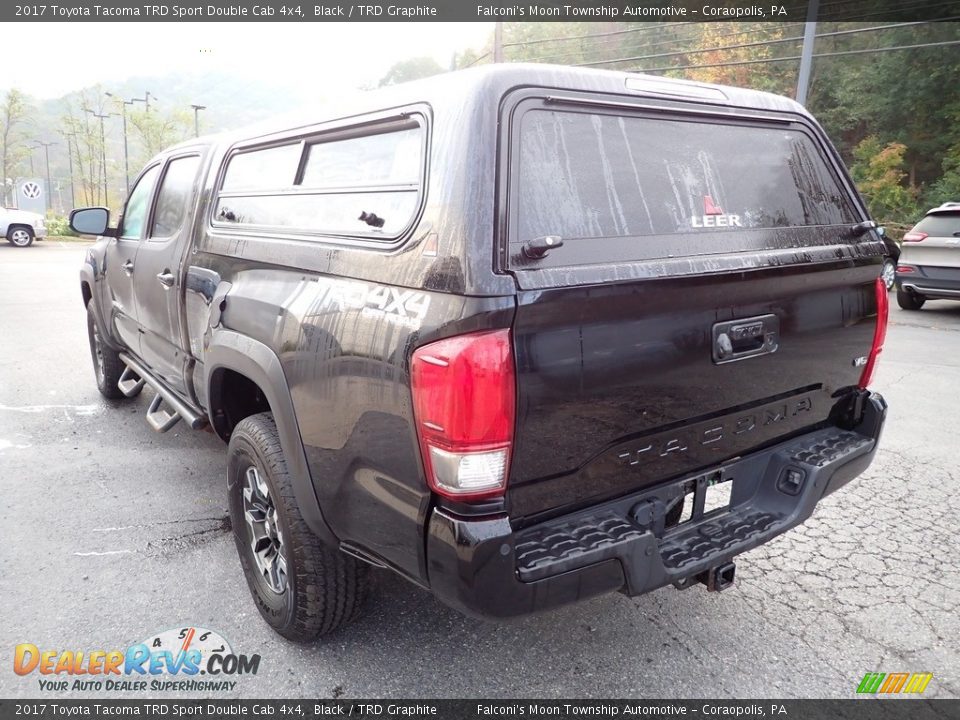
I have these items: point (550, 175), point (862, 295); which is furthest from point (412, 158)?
point (862, 295)

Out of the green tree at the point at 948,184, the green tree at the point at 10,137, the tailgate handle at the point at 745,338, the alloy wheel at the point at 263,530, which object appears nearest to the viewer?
the tailgate handle at the point at 745,338

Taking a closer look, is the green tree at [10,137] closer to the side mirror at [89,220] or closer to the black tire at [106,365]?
the black tire at [106,365]


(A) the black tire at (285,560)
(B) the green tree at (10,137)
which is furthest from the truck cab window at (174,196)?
(B) the green tree at (10,137)

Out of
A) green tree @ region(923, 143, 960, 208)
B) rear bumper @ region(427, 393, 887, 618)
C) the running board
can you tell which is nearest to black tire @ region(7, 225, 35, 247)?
the running board

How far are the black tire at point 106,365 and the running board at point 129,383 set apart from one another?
8 centimetres

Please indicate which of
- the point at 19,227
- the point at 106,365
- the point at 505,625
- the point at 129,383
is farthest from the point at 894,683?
the point at 19,227

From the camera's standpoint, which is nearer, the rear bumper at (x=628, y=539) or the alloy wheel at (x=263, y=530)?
the rear bumper at (x=628, y=539)

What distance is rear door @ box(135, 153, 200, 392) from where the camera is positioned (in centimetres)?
357

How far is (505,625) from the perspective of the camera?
110 inches

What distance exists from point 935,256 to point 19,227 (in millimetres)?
23681

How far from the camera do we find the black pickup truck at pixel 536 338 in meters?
1.84

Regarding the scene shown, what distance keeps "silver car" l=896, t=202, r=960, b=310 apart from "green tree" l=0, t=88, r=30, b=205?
37798 mm

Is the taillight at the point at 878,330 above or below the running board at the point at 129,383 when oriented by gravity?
above

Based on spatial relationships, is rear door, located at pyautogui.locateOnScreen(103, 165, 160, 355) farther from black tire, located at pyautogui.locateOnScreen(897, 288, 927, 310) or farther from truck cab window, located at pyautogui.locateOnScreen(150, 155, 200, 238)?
black tire, located at pyautogui.locateOnScreen(897, 288, 927, 310)
